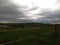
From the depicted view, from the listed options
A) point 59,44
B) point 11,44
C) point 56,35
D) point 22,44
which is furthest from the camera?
point 56,35

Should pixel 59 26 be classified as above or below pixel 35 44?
above

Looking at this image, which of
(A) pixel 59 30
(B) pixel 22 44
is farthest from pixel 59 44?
(A) pixel 59 30

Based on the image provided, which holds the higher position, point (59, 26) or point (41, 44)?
point (59, 26)

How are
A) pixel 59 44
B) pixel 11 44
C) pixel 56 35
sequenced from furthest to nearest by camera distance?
pixel 56 35 < pixel 59 44 < pixel 11 44

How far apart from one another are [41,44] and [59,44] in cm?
200

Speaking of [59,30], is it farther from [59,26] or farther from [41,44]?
[41,44]

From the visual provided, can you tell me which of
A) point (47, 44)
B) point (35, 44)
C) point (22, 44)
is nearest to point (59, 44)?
point (47, 44)

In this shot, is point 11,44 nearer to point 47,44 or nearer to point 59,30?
point 47,44

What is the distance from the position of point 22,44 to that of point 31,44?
875 mm

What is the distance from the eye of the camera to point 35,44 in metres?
14.4

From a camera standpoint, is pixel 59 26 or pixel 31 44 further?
pixel 59 26

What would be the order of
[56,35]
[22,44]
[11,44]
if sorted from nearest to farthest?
[11,44]
[22,44]
[56,35]

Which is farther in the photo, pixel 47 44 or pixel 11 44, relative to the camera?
pixel 47 44

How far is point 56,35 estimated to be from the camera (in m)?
21.5
